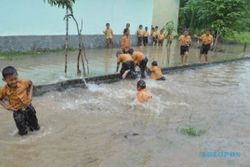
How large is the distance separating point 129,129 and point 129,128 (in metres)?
0.06

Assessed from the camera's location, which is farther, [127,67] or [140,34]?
[140,34]

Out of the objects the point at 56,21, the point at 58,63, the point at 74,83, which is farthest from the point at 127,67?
the point at 56,21

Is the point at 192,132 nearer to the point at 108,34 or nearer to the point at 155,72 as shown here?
the point at 155,72

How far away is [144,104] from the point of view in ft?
32.1

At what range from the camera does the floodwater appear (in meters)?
6.53

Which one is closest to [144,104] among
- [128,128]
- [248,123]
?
[128,128]

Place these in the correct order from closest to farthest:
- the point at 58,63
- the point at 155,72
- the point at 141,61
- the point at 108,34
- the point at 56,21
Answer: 1. the point at 155,72
2. the point at 141,61
3. the point at 58,63
4. the point at 56,21
5. the point at 108,34

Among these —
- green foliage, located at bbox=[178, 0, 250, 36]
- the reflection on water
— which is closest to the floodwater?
the reflection on water

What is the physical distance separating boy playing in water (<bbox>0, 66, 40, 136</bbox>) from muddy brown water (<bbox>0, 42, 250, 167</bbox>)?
369mm

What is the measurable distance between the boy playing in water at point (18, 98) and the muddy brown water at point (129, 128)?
0.37 metres

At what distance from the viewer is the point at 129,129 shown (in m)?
8.04

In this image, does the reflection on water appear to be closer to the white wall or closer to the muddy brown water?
the white wall

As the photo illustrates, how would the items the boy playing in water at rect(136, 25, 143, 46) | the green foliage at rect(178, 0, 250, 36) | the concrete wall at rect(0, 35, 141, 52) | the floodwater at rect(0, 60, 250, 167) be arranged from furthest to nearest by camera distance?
the green foliage at rect(178, 0, 250, 36), the boy playing in water at rect(136, 25, 143, 46), the concrete wall at rect(0, 35, 141, 52), the floodwater at rect(0, 60, 250, 167)

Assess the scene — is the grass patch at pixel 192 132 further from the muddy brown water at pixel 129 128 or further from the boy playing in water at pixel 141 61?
the boy playing in water at pixel 141 61
